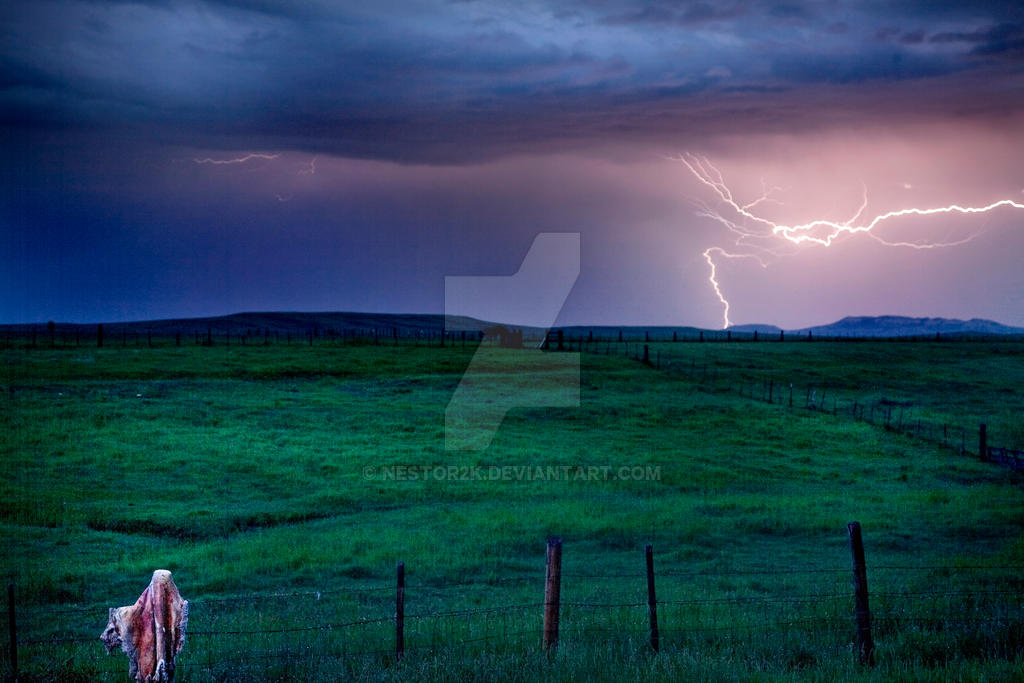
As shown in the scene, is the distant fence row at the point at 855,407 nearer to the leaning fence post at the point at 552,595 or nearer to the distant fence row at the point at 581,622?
the distant fence row at the point at 581,622

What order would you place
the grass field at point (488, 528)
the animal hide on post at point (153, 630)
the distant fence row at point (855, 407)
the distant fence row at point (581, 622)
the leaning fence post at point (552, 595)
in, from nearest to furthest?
the animal hide on post at point (153, 630)
the leaning fence post at point (552, 595)
the distant fence row at point (581, 622)
the grass field at point (488, 528)
the distant fence row at point (855, 407)

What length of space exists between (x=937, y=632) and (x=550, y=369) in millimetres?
58521

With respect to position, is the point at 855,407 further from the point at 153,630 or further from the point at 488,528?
the point at 153,630

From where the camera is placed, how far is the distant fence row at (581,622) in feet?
36.7

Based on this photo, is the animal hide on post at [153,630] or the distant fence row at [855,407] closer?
the animal hide on post at [153,630]

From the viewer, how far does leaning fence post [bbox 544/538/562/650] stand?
35.2 feet

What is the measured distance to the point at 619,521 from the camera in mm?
26000

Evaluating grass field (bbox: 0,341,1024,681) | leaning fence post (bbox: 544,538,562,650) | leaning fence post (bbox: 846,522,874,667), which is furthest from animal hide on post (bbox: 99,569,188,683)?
leaning fence post (bbox: 846,522,874,667)

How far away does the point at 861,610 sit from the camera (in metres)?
10.8

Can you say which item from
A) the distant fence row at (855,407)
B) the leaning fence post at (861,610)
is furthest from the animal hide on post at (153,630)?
the distant fence row at (855,407)

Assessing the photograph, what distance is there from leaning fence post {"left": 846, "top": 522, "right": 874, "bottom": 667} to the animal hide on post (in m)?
7.75

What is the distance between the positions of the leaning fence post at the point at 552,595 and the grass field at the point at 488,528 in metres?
0.42

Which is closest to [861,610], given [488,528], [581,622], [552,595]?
[552,595]

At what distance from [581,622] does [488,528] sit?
1126cm
